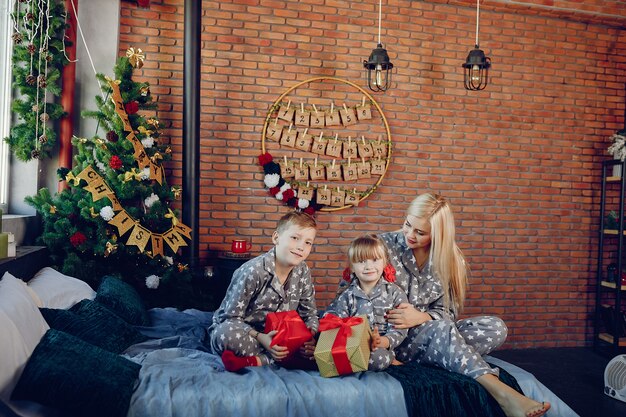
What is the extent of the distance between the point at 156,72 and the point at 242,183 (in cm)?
116

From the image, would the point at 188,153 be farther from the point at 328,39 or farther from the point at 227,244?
the point at 328,39

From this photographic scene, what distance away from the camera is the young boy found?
7.91 feet

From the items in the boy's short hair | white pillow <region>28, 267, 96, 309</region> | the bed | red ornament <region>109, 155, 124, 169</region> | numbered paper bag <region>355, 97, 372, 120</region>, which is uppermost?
numbered paper bag <region>355, 97, 372, 120</region>

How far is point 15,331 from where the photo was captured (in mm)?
1730

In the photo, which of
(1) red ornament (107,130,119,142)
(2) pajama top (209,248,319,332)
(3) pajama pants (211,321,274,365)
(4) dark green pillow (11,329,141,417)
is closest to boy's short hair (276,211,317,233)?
(2) pajama top (209,248,319,332)

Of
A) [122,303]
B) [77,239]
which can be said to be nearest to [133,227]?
[77,239]

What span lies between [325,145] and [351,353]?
8.79 ft

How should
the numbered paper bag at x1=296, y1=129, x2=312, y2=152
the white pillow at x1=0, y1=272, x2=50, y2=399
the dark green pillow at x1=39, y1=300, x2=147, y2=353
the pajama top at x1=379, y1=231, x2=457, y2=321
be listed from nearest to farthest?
the white pillow at x1=0, y1=272, x2=50, y2=399 < the dark green pillow at x1=39, y1=300, x2=147, y2=353 < the pajama top at x1=379, y1=231, x2=457, y2=321 < the numbered paper bag at x1=296, y1=129, x2=312, y2=152

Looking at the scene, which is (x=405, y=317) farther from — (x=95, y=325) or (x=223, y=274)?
(x=223, y=274)

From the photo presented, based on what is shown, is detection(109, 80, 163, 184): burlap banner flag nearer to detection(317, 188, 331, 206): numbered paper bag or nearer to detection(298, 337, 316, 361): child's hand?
detection(317, 188, 331, 206): numbered paper bag

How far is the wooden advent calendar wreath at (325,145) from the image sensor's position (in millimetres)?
4516

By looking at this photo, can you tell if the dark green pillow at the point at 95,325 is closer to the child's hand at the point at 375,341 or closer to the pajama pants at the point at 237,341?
the pajama pants at the point at 237,341

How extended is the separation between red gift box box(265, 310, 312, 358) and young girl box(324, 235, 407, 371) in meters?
0.27

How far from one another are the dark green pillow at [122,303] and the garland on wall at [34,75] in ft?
3.73
